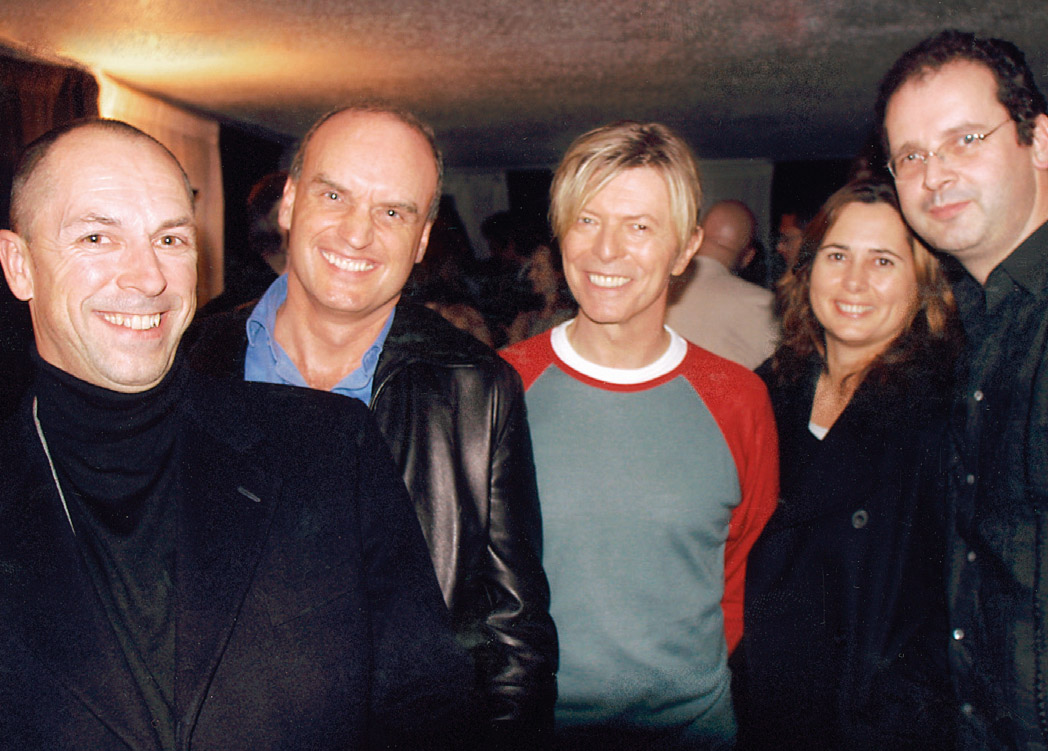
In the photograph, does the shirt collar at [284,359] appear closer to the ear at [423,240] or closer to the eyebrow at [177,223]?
the ear at [423,240]

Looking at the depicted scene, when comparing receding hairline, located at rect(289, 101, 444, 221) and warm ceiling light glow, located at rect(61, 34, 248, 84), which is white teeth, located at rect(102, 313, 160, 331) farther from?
warm ceiling light glow, located at rect(61, 34, 248, 84)

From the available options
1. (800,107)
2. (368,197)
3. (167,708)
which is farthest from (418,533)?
(800,107)

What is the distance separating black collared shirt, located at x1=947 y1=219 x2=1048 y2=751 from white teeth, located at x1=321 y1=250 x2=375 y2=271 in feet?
4.41

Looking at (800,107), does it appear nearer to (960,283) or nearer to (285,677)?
(960,283)

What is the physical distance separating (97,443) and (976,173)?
1.74 meters

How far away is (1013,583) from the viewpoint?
4.30ft

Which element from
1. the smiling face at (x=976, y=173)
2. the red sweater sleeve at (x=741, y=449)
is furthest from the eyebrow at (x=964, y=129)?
the red sweater sleeve at (x=741, y=449)

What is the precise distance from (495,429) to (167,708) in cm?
74

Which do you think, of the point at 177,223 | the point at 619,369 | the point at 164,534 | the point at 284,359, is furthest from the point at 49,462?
the point at 619,369

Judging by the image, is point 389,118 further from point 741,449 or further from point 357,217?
point 741,449

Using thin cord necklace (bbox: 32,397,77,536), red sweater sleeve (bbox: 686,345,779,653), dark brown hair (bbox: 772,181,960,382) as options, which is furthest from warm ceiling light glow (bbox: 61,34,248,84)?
dark brown hair (bbox: 772,181,960,382)

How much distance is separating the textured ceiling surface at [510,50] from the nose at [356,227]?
1381 mm

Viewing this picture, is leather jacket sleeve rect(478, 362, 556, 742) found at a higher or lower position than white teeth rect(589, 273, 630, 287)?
lower

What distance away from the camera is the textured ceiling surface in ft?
9.56
